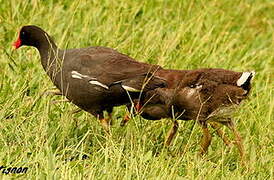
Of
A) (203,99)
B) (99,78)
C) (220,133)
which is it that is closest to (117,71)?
(99,78)

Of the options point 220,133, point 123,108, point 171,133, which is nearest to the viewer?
point 171,133

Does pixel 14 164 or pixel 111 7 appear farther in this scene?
pixel 111 7

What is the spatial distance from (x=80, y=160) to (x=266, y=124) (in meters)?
1.94

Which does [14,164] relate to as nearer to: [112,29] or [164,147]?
[164,147]

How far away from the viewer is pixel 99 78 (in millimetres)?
6051

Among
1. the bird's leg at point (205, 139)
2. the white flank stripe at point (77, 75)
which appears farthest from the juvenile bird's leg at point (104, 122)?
the bird's leg at point (205, 139)

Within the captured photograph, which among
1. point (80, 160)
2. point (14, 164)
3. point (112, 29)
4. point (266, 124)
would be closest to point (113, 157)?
point (80, 160)

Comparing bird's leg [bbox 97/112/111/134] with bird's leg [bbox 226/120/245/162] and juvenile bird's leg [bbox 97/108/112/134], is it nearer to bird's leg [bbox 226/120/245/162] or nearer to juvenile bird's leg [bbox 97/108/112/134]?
juvenile bird's leg [bbox 97/108/112/134]

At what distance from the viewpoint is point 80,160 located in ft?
17.6

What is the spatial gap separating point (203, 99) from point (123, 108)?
3.12ft

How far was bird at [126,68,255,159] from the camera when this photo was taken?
20.0 feet

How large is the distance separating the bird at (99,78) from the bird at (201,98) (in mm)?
127

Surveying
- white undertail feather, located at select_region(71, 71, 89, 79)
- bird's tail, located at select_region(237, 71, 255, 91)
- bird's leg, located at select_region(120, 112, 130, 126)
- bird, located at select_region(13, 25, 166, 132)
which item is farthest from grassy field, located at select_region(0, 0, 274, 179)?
bird's tail, located at select_region(237, 71, 255, 91)

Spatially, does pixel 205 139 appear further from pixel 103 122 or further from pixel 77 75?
pixel 77 75
